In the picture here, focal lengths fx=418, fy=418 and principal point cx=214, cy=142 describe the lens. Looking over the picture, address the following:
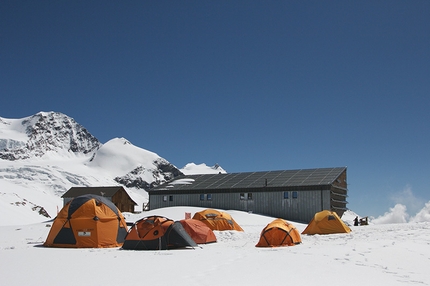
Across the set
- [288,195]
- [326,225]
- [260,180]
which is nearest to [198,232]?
[326,225]

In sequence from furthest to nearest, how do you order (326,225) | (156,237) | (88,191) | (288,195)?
1. (88,191)
2. (288,195)
3. (326,225)
4. (156,237)

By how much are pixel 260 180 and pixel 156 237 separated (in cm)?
2778

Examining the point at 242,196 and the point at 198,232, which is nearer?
the point at 198,232

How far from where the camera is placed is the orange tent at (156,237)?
581 inches

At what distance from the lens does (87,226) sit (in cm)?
1590

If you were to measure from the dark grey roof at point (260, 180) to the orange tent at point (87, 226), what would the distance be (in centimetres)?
2366

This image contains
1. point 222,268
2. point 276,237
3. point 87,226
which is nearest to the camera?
point 222,268

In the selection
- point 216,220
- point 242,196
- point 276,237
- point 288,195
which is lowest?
point 276,237

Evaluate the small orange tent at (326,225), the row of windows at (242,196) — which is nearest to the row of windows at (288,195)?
the row of windows at (242,196)

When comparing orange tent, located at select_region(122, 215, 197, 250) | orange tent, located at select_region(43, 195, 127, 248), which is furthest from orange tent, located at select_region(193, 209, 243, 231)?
orange tent, located at select_region(122, 215, 197, 250)

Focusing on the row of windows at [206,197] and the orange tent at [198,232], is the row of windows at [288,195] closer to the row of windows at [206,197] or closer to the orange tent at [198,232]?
the row of windows at [206,197]

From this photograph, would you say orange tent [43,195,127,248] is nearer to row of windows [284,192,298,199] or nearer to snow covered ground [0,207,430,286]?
snow covered ground [0,207,430,286]

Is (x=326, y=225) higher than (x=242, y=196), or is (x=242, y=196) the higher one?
(x=242, y=196)

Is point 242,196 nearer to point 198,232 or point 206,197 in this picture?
point 206,197
